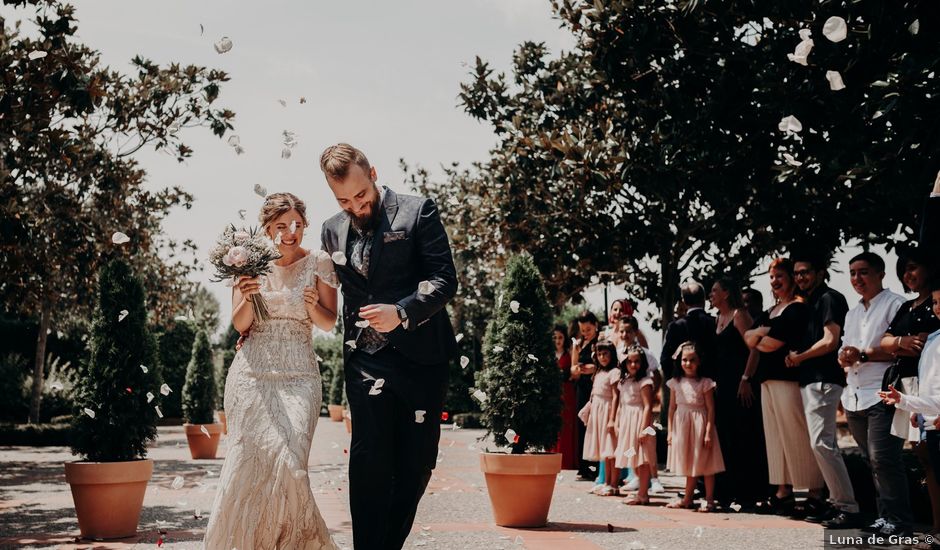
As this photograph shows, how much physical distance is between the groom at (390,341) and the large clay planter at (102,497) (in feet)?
12.5

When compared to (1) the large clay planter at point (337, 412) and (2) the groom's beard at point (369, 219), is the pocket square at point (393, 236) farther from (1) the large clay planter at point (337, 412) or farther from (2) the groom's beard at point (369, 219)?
(1) the large clay planter at point (337, 412)

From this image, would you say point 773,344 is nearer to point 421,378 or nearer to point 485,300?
point 421,378

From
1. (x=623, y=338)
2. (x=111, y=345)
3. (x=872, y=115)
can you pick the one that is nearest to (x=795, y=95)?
(x=872, y=115)

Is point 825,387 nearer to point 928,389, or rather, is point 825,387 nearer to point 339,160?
point 928,389

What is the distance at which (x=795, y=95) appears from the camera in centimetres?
879

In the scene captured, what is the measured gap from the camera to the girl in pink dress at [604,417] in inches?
403

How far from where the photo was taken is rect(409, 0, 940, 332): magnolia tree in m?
7.48

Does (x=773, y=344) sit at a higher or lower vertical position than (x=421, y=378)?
higher

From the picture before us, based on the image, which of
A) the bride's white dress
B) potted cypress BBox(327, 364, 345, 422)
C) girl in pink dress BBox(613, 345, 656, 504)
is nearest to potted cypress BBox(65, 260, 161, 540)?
the bride's white dress

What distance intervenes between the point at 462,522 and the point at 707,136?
17.9 ft

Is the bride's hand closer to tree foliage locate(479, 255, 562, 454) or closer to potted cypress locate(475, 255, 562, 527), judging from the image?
potted cypress locate(475, 255, 562, 527)

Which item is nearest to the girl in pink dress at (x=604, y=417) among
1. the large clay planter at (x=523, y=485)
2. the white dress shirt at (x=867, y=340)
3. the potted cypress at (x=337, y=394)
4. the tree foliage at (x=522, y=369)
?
the tree foliage at (x=522, y=369)

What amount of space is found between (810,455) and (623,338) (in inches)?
114

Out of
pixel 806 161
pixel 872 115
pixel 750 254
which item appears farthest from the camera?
pixel 750 254
